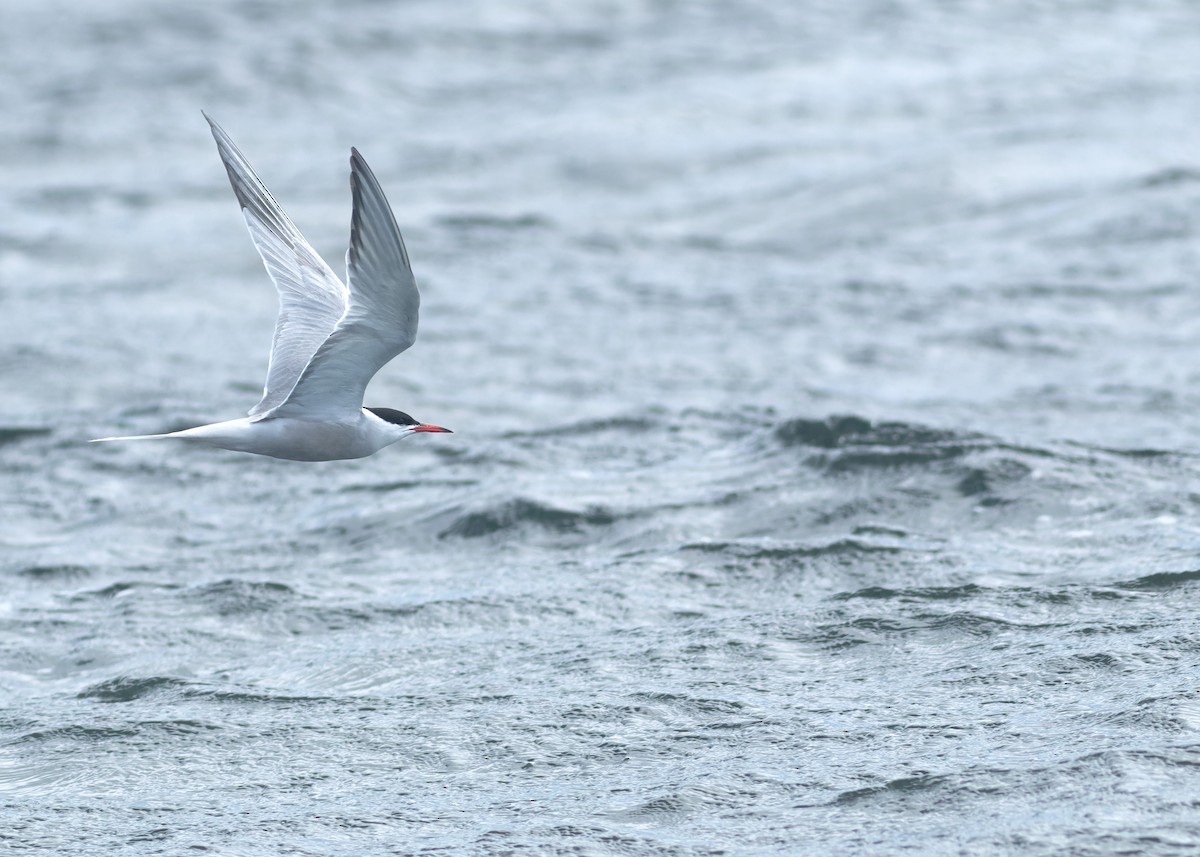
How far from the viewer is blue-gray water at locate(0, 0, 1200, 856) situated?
780cm

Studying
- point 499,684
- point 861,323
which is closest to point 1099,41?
point 861,323

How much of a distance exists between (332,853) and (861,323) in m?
11.3

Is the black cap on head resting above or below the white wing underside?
below

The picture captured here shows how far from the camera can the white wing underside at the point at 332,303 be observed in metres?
6.93

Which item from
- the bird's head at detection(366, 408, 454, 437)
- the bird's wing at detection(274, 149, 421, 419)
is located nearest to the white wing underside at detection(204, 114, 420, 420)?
the bird's wing at detection(274, 149, 421, 419)

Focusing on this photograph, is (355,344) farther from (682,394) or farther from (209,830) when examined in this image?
(682,394)

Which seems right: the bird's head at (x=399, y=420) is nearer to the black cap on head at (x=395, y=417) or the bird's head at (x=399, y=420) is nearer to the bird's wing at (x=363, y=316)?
the black cap on head at (x=395, y=417)

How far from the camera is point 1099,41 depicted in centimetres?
2755

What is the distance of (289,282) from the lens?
8.60 m

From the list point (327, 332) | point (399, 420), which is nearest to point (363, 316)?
point (399, 420)

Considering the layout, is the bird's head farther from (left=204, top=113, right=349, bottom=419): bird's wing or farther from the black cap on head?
(left=204, top=113, right=349, bottom=419): bird's wing

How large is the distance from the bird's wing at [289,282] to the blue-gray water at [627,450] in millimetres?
1908

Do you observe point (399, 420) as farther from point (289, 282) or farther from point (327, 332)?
point (289, 282)

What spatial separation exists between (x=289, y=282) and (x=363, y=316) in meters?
1.55
